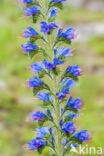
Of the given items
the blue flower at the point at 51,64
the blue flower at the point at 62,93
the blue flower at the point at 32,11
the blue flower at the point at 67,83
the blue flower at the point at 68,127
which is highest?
the blue flower at the point at 32,11

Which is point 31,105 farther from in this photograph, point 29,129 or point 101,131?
point 101,131

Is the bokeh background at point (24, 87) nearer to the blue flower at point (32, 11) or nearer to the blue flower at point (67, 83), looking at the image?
the blue flower at point (32, 11)

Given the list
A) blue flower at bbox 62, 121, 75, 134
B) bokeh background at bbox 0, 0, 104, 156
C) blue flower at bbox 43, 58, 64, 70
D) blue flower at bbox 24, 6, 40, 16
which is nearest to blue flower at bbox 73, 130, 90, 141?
blue flower at bbox 62, 121, 75, 134

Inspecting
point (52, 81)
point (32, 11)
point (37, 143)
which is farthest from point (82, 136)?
point (32, 11)

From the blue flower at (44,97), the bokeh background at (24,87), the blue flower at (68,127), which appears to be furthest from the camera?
the bokeh background at (24,87)

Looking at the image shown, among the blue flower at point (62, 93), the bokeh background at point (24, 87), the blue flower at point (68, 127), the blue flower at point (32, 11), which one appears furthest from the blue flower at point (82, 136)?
the blue flower at point (32, 11)

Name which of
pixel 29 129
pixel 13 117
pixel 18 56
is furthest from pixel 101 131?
pixel 18 56

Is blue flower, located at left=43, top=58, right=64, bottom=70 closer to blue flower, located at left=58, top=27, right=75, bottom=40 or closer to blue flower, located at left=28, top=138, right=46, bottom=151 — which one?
blue flower, located at left=58, top=27, right=75, bottom=40
